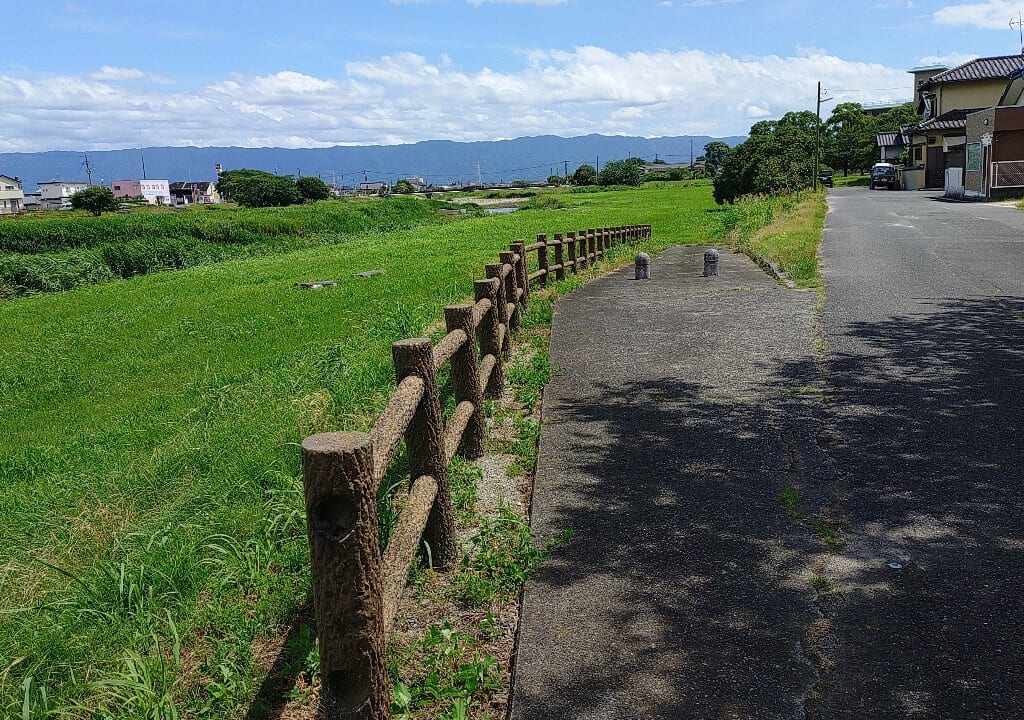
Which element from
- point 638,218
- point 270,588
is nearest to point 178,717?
point 270,588

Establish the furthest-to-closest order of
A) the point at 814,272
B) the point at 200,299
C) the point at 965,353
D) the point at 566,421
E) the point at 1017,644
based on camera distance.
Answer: the point at 200,299 → the point at 814,272 → the point at 965,353 → the point at 566,421 → the point at 1017,644

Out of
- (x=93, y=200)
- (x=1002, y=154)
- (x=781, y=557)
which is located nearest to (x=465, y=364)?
(x=781, y=557)

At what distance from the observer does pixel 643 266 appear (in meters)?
17.1

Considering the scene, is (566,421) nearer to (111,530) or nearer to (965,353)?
(111,530)

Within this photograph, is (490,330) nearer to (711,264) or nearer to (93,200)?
(711,264)

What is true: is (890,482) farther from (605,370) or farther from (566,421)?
(605,370)

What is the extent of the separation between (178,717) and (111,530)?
257 cm

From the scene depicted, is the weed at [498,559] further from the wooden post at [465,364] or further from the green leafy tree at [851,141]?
the green leafy tree at [851,141]

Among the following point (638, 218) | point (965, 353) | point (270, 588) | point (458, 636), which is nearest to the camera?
point (458, 636)

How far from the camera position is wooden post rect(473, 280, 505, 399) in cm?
736

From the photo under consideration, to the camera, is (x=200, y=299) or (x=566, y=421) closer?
(x=566, y=421)

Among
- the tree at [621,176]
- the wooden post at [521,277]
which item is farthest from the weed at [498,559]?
the tree at [621,176]

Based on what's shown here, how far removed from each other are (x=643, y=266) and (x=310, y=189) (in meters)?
77.2

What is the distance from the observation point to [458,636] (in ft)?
12.4
